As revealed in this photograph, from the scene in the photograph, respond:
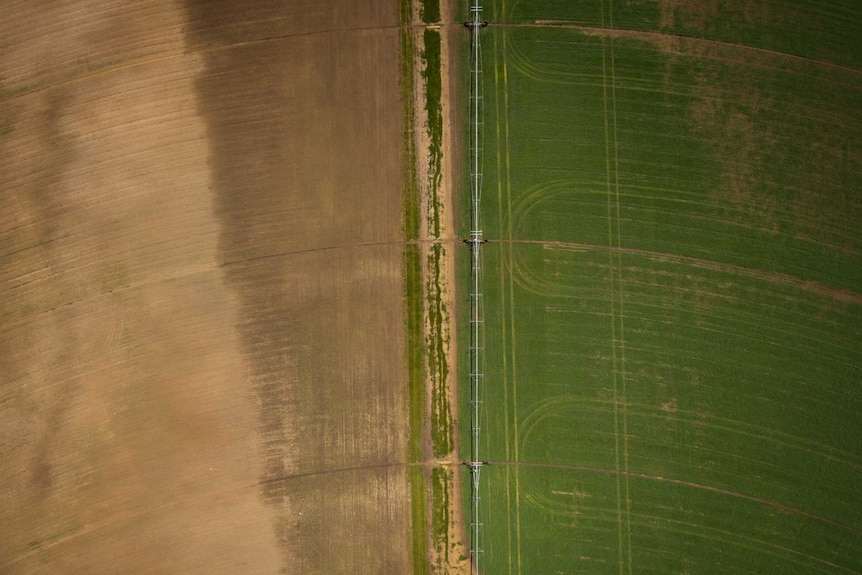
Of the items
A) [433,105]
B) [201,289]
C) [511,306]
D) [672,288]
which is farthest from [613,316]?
[201,289]

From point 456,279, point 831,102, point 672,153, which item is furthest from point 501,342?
point 831,102

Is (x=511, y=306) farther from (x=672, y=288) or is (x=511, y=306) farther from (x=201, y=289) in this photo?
Result: (x=201, y=289)

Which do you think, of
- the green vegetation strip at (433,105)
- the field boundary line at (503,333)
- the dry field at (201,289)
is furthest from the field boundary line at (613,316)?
the dry field at (201,289)

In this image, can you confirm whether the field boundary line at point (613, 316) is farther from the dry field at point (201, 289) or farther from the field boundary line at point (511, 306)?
the dry field at point (201, 289)

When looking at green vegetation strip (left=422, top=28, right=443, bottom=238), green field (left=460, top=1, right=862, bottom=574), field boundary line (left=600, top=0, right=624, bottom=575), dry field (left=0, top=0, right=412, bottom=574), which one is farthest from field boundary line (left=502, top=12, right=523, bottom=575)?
dry field (left=0, top=0, right=412, bottom=574)

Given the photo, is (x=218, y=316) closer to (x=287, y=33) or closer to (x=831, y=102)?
(x=287, y=33)

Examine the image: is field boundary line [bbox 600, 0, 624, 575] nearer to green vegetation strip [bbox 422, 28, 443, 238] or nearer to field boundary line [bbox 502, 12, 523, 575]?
field boundary line [bbox 502, 12, 523, 575]
